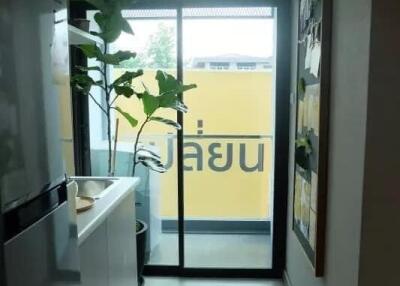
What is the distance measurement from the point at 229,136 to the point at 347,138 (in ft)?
5.98

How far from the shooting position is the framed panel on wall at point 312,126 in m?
1.77

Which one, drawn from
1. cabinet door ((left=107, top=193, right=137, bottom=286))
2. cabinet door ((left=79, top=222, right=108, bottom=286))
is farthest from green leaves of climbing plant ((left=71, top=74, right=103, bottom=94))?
cabinet door ((left=79, top=222, right=108, bottom=286))

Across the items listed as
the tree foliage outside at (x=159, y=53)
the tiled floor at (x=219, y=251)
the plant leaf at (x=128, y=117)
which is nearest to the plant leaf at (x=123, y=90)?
the plant leaf at (x=128, y=117)

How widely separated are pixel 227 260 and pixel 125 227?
4.56 feet

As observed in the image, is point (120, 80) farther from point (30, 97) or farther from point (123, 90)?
point (30, 97)

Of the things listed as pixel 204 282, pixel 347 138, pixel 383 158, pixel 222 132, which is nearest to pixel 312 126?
Result: pixel 347 138

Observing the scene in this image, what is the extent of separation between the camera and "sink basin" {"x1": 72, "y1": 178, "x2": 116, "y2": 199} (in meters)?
2.38

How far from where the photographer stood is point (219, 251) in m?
3.51

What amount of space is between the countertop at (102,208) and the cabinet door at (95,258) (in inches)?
1.9

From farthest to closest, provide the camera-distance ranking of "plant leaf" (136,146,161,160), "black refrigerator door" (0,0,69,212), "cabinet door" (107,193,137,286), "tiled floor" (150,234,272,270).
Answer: "tiled floor" (150,234,272,270)
"plant leaf" (136,146,161,160)
"cabinet door" (107,193,137,286)
"black refrigerator door" (0,0,69,212)

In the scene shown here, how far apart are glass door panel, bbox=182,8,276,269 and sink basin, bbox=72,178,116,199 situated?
96 cm

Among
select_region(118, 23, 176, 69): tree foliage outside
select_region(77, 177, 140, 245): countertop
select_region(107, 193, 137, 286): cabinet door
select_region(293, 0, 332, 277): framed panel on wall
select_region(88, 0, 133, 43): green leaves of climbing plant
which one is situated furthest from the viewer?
select_region(118, 23, 176, 69): tree foliage outside

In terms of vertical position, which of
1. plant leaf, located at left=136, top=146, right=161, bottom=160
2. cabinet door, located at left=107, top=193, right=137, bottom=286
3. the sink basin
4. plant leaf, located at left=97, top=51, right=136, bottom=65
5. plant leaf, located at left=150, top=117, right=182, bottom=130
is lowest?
cabinet door, located at left=107, top=193, right=137, bottom=286

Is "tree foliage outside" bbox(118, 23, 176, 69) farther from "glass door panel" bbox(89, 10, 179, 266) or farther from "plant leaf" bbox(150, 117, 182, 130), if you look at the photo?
"plant leaf" bbox(150, 117, 182, 130)
